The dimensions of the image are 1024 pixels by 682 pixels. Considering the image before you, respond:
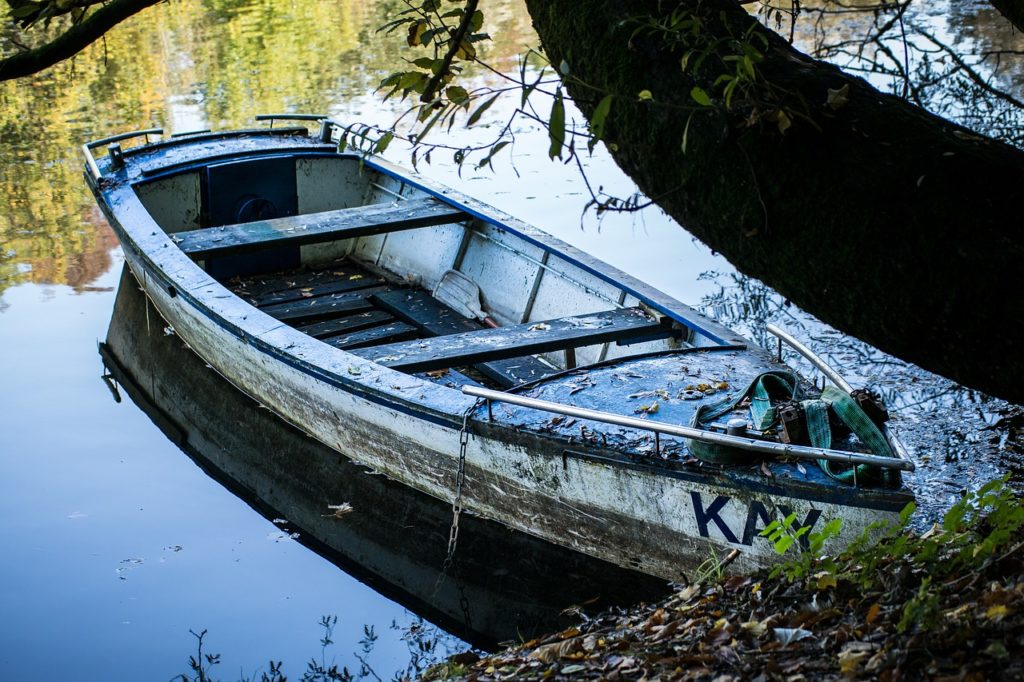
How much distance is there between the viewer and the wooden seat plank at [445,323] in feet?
21.6

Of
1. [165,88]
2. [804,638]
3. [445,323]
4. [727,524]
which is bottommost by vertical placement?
[727,524]

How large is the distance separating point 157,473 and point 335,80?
9.08 metres

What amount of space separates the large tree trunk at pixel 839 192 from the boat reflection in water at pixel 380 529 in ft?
9.70

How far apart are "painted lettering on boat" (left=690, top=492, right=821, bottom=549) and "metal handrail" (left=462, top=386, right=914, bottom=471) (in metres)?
0.23

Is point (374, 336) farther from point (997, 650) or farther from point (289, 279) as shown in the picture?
point (997, 650)

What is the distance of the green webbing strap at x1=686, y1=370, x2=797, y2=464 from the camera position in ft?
14.4

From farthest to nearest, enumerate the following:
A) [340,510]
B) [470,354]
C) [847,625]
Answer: [340,510], [470,354], [847,625]

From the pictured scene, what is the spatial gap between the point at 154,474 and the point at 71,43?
4.07 meters

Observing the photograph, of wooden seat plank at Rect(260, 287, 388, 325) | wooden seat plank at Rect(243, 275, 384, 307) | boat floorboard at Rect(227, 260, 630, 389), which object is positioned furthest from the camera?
wooden seat plank at Rect(243, 275, 384, 307)

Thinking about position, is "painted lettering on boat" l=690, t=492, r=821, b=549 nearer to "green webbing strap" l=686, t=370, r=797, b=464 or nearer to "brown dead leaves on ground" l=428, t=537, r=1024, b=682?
"green webbing strap" l=686, t=370, r=797, b=464

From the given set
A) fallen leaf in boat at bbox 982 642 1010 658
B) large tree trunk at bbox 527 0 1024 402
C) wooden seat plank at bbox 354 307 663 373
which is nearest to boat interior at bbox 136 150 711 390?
wooden seat plank at bbox 354 307 663 373

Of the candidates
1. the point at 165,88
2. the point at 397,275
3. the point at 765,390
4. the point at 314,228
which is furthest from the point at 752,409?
the point at 165,88

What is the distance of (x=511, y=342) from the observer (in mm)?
5742

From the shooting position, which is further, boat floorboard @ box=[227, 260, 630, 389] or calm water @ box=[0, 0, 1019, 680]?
boat floorboard @ box=[227, 260, 630, 389]
